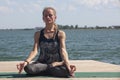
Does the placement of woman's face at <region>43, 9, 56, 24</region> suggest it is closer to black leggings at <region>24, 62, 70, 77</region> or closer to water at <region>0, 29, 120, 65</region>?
black leggings at <region>24, 62, 70, 77</region>

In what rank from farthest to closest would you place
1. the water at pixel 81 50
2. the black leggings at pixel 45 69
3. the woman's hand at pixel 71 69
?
the water at pixel 81 50 < the black leggings at pixel 45 69 < the woman's hand at pixel 71 69

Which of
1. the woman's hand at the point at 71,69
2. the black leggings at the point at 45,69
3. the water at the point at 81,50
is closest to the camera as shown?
the woman's hand at the point at 71,69

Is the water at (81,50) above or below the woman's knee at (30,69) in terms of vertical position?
below

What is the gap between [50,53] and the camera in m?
7.92

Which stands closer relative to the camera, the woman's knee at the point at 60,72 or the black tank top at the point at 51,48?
the woman's knee at the point at 60,72

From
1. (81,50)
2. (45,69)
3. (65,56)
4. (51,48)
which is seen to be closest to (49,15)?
(51,48)

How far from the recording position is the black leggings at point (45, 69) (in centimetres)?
780

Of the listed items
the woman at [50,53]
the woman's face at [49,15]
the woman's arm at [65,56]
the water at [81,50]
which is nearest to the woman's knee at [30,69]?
the woman at [50,53]

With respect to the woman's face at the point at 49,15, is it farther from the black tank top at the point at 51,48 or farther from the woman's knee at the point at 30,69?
the woman's knee at the point at 30,69

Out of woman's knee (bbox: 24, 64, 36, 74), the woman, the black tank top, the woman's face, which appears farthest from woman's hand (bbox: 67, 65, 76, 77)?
the woman's face

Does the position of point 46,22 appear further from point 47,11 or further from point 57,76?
point 57,76

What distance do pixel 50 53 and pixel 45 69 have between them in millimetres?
295

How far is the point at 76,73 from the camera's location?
8359 mm

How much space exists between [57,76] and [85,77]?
0.51 m
